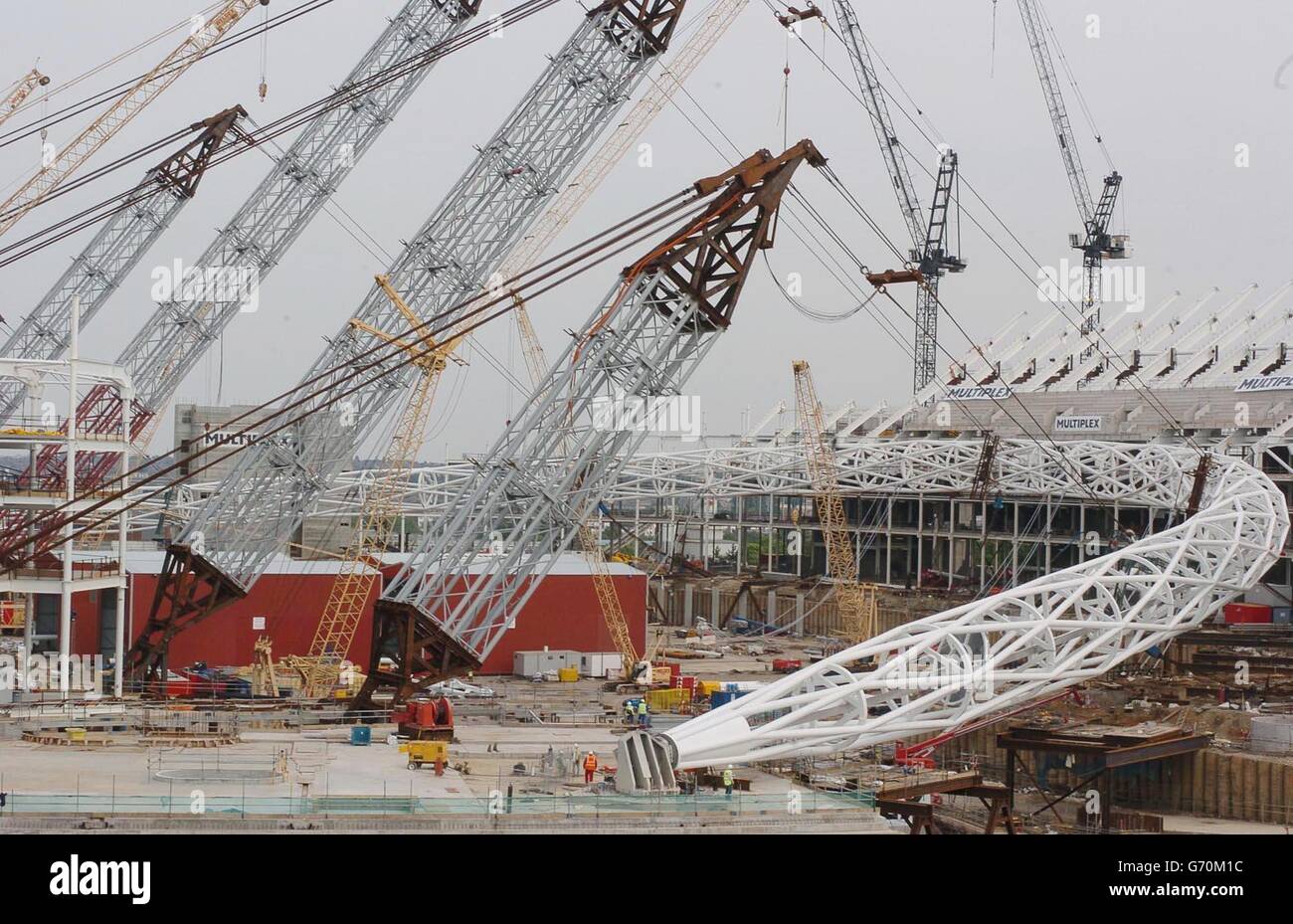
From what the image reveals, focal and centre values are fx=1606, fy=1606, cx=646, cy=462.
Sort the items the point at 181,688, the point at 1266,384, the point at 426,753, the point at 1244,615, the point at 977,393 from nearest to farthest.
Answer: the point at 426,753 → the point at 181,688 → the point at 1244,615 → the point at 1266,384 → the point at 977,393

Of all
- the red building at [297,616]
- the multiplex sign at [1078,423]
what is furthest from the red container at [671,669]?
the multiplex sign at [1078,423]

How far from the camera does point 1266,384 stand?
64.2 m

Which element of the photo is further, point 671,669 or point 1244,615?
point 1244,615

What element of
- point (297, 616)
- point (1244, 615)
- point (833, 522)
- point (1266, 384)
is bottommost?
point (297, 616)

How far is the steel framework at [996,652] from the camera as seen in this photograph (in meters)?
24.8

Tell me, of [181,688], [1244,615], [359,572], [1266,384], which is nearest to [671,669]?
[359,572]

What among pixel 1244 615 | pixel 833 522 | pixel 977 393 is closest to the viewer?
pixel 1244 615

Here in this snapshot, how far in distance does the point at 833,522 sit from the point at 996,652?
39166 mm

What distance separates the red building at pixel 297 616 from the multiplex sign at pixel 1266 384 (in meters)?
28.5

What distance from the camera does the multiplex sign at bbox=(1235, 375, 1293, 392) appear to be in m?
63.5

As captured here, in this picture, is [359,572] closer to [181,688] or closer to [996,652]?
[181,688]

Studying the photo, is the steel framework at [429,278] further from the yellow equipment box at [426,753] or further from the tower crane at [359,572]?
the yellow equipment box at [426,753]
